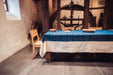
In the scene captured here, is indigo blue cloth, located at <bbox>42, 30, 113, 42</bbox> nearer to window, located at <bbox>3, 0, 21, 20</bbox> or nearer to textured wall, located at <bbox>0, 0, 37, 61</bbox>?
textured wall, located at <bbox>0, 0, 37, 61</bbox>

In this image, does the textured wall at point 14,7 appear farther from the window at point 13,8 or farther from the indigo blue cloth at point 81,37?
the indigo blue cloth at point 81,37

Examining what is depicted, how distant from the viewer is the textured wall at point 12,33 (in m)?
2.63

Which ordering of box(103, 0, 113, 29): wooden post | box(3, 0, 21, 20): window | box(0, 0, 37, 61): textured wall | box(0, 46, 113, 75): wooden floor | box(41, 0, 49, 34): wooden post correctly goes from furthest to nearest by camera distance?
box(3, 0, 21, 20): window → box(41, 0, 49, 34): wooden post → box(103, 0, 113, 29): wooden post → box(0, 0, 37, 61): textured wall → box(0, 46, 113, 75): wooden floor

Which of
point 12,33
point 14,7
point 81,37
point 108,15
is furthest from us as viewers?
point 14,7

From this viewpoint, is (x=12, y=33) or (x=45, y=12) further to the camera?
(x=12, y=33)

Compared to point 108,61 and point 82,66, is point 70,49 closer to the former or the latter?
point 82,66

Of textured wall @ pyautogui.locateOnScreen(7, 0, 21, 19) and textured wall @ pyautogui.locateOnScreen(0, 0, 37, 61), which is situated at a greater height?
textured wall @ pyautogui.locateOnScreen(7, 0, 21, 19)

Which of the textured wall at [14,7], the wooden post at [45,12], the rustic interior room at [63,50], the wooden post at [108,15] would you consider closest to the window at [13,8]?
the textured wall at [14,7]

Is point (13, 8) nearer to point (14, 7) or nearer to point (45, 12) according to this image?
Answer: point (14, 7)

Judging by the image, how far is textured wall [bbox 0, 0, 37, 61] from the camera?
2631 millimetres

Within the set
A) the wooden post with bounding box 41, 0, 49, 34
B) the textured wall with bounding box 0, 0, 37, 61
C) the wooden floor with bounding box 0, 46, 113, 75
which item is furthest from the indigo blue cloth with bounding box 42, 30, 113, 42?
the textured wall with bounding box 0, 0, 37, 61

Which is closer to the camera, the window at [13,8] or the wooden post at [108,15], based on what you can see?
the wooden post at [108,15]

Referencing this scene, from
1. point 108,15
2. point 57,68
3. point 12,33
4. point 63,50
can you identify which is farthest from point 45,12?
point 108,15

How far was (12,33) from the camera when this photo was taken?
10.2 ft
